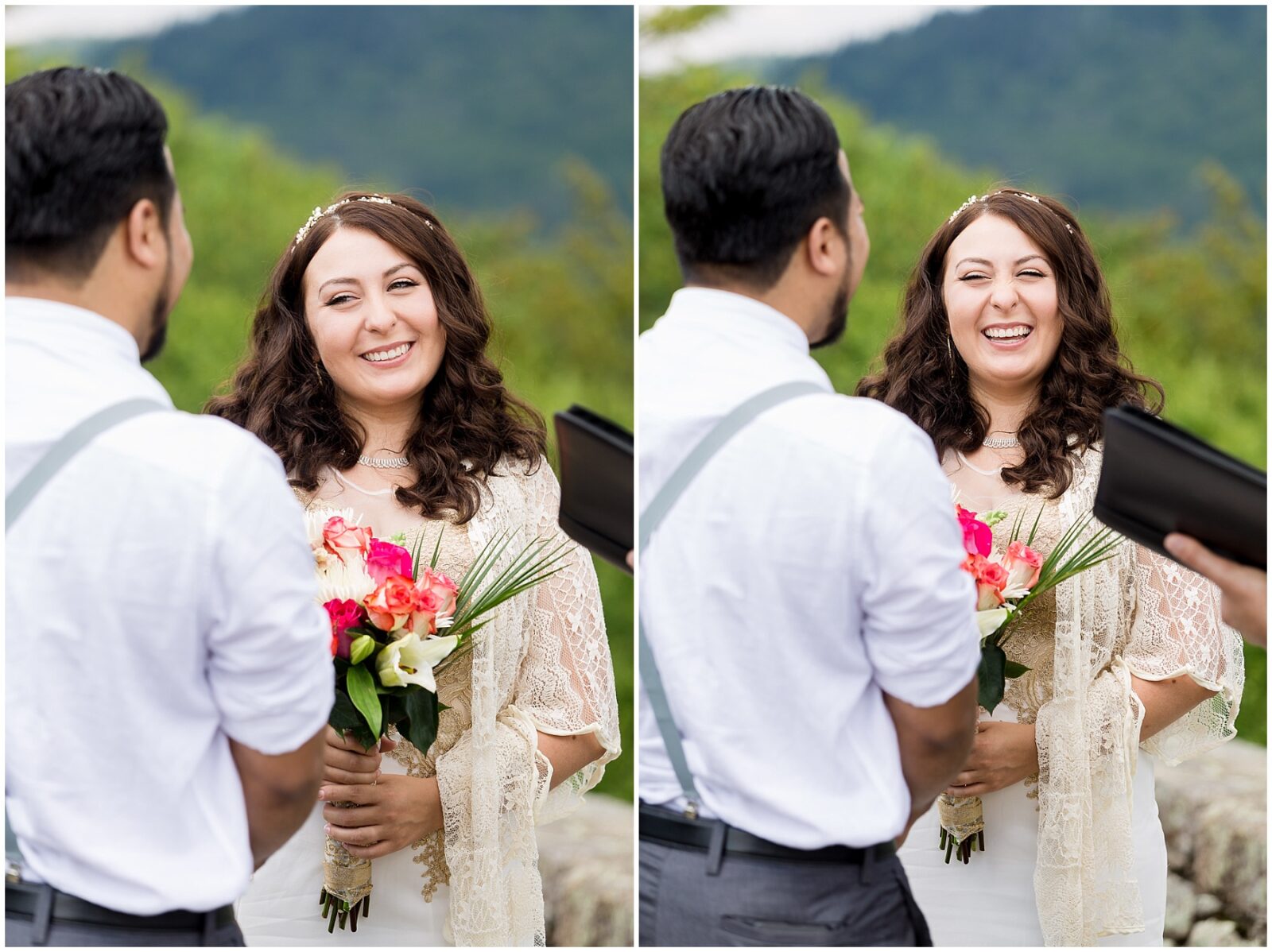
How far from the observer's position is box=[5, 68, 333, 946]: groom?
194 centimetres

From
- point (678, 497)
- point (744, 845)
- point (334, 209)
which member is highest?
point (334, 209)

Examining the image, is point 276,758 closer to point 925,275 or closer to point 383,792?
point 383,792

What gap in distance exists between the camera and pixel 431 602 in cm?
271

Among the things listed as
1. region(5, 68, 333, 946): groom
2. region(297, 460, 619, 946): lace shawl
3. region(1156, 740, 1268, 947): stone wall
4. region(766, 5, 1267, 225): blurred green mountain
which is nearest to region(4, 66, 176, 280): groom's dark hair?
region(5, 68, 333, 946): groom

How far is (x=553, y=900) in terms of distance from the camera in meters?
4.84

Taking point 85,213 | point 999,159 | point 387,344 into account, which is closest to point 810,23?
point 999,159

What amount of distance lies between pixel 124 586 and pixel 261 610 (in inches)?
6.9

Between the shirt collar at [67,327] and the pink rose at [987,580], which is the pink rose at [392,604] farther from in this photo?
the pink rose at [987,580]

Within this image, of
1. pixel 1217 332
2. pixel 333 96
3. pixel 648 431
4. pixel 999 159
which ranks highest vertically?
pixel 333 96

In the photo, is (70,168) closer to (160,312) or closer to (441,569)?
(160,312)

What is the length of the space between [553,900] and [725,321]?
120 inches

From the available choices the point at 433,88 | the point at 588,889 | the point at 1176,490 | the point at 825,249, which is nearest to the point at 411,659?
the point at 825,249

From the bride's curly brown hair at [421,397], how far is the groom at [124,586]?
974 millimetres

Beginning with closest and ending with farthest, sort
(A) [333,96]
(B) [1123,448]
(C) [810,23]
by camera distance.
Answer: (B) [1123,448]
(C) [810,23]
(A) [333,96]
